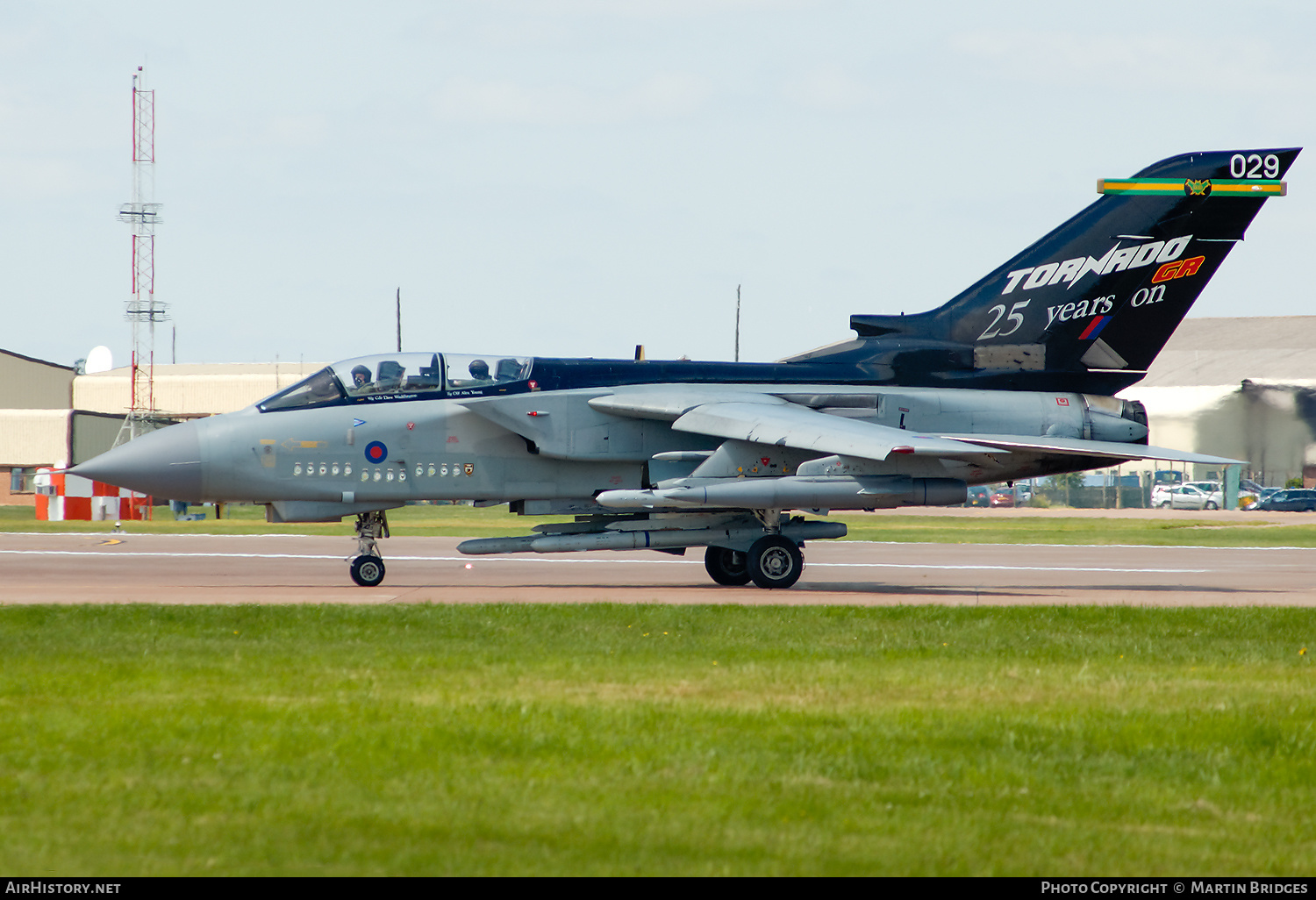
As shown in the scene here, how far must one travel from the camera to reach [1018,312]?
59.6ft

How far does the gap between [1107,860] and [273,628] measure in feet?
25.9

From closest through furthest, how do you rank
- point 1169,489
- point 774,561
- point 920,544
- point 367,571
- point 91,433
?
point 367,571 < point 774,561 < point 920,544 < point 91,433 < point 1169,489

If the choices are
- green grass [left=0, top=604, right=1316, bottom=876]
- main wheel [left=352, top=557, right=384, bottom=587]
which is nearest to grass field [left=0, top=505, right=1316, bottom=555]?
main wheel [left=352, top=557, right=384, bottom=587]

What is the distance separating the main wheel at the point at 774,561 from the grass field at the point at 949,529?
45.1ft

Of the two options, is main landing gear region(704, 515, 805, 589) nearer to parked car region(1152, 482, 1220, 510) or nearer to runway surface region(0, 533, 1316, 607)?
runway surface region(0, 533, 1316, 607)

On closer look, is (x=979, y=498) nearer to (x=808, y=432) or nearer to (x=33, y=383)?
(x=33, y=383)

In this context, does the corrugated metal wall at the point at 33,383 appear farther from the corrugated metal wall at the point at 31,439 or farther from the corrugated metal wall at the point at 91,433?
the corrugated metal wall at the point at 91,433

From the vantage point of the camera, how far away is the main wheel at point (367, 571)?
16.6 meters

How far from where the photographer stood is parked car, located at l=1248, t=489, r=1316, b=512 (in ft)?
194

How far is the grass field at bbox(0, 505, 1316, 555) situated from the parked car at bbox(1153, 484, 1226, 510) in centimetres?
2445

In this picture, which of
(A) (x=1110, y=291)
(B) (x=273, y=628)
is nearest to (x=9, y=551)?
(B) (x=273, y=628)

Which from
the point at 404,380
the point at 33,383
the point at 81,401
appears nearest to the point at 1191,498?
the point at 404,380

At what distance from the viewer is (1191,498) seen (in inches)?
2685

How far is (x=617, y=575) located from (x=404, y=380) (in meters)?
4.69
